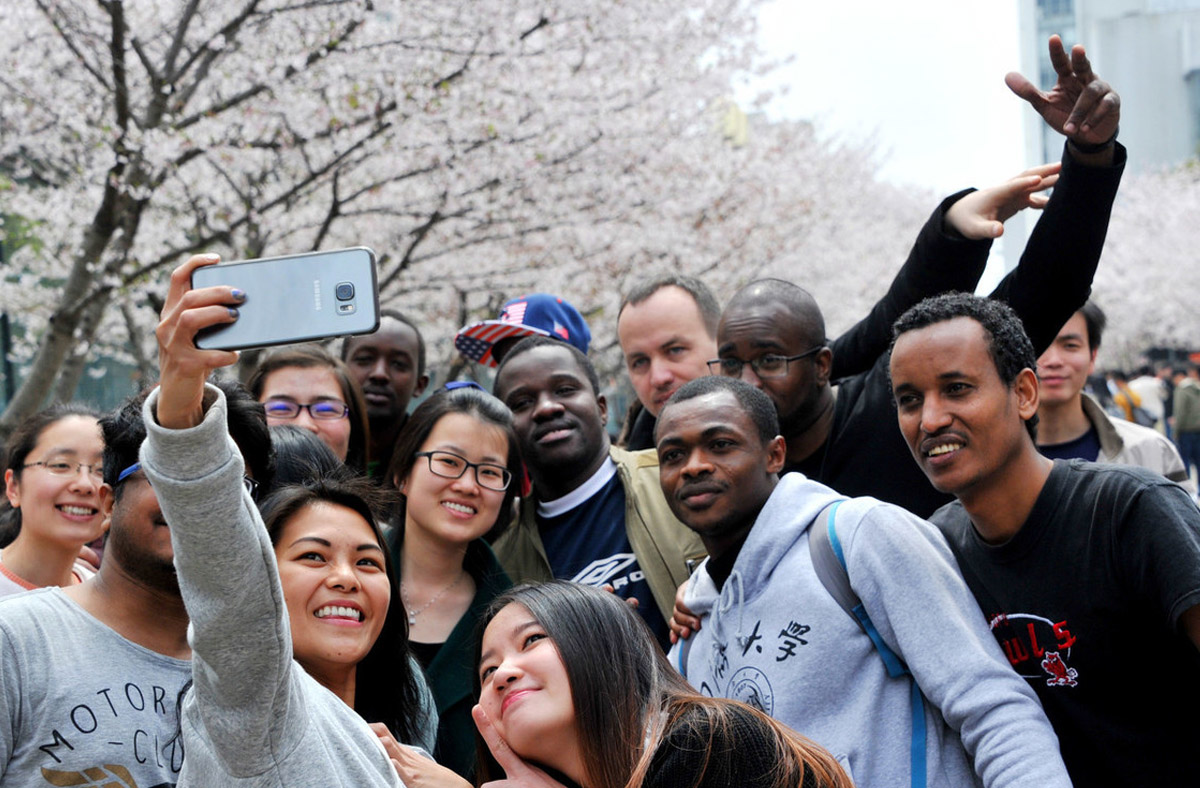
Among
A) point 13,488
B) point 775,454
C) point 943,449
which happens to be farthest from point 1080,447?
point 13,488

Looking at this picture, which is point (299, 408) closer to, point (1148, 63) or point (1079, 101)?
point (1079, 101)

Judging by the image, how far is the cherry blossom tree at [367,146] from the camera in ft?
26.6

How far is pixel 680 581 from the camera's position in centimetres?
346

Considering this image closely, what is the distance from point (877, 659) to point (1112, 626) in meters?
0.52

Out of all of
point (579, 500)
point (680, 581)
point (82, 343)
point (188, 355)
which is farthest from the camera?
point (82, 343)

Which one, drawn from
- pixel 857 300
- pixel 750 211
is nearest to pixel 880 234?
pixel 857 300

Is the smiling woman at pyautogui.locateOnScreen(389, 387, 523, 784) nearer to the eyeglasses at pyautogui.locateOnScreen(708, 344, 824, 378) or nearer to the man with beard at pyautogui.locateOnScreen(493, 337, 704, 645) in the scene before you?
the man with beard at pyautogui.locateOnScreen(493, 337, 704, 645)

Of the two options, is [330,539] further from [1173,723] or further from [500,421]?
[1173,723]

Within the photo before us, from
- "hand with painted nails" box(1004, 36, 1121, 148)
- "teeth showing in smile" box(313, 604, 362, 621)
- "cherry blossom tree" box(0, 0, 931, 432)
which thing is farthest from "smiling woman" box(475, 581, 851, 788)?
"cherry blossom tree" box(0, 0, 931, 432)

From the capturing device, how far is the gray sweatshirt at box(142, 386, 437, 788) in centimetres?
171

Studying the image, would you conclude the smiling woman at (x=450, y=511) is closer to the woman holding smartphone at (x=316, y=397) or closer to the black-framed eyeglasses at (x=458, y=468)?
the black-framed eyeglasses at (x=458, y=468)

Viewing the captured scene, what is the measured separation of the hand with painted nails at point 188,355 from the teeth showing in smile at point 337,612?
0.79 m

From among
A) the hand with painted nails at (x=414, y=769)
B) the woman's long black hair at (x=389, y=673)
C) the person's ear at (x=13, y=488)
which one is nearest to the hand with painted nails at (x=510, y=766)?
the hand with painted nails at (x=414, y=769)

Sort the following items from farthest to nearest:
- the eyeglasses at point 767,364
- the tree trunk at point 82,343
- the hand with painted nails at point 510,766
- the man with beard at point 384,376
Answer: the tree trunk at point 82,343
the man with beard at point 384,376
the eyeglasses at point 767,364
the hand with painted nails at point 510,766
